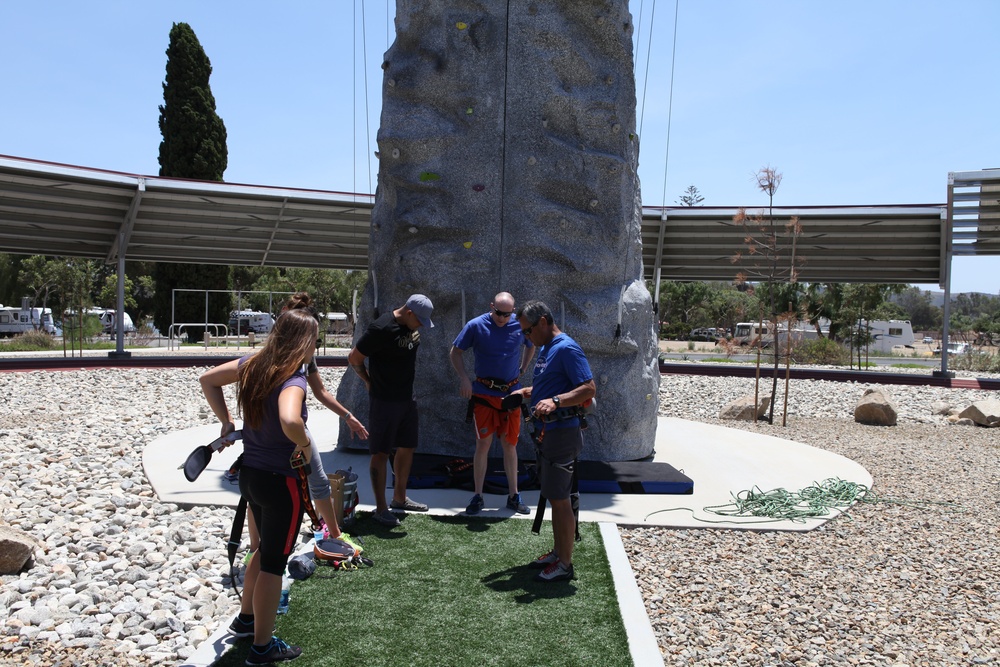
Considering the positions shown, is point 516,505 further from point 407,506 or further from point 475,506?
point 407,506

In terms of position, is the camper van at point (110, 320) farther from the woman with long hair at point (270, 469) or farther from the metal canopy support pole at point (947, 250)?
the woman with long hair at point (270, 469)

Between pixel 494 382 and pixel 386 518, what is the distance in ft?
4.34

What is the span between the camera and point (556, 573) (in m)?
4.59

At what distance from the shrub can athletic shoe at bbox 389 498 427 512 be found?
23.7m

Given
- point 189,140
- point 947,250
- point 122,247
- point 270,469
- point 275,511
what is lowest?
point 275,511

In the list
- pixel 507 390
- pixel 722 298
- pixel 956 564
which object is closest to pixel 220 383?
pixel 507 390

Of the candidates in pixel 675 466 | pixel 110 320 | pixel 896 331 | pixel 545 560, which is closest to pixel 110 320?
pixel 110 320

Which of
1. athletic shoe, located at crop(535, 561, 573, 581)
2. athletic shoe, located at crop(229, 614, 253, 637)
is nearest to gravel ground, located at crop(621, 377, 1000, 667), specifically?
athletic shoe, located at crop(535, 561, 573, 581)

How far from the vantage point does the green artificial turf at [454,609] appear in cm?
364

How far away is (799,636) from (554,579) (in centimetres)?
131

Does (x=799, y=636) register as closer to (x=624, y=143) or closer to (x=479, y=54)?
(x=624, y=143)

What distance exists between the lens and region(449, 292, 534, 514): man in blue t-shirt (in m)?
6.17

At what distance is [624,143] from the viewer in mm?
8188

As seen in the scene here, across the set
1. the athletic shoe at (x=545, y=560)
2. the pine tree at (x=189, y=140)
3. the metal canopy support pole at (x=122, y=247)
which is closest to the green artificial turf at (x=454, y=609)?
the athletic shoe at (x=545, y=560)
